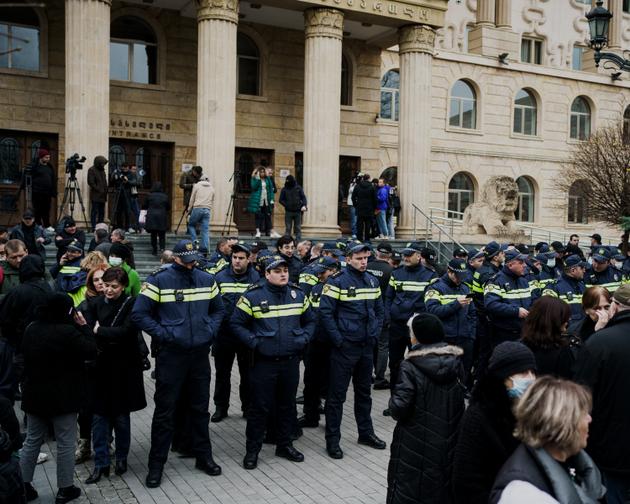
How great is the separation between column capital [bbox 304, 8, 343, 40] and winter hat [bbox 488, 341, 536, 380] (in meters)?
19.0

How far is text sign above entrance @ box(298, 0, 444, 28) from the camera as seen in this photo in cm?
2164

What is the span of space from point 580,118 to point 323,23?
19.8 m

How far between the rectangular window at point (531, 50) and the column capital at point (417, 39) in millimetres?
13734

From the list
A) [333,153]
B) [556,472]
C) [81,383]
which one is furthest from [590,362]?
[333,153]

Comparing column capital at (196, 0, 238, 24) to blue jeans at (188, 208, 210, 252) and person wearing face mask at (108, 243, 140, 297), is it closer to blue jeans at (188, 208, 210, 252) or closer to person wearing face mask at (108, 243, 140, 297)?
blue jeans at (188, 208, 210, 252)

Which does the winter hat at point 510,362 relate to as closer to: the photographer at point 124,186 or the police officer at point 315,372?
the police officer at point 315,372

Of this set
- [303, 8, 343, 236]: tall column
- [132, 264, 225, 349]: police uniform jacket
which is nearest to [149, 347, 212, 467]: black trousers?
[132, 264, 225, 349]: police uniform jacket

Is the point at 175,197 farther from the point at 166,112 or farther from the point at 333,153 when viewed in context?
the point at 333,153

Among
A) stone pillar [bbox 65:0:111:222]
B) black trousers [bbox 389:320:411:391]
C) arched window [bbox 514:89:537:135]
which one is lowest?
black trousers [bbox 389:320:411:391]

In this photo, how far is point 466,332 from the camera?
9062 millimetres

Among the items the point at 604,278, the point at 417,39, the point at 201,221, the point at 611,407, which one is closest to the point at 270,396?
the point at 611,407

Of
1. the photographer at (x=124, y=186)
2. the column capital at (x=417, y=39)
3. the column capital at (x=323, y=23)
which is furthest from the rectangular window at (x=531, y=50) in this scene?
the photographer at (x=124, y=186)

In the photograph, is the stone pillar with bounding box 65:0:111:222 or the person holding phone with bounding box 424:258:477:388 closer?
the person holding phone with bounding box 424:258:477:388

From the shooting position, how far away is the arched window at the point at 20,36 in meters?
21.2
